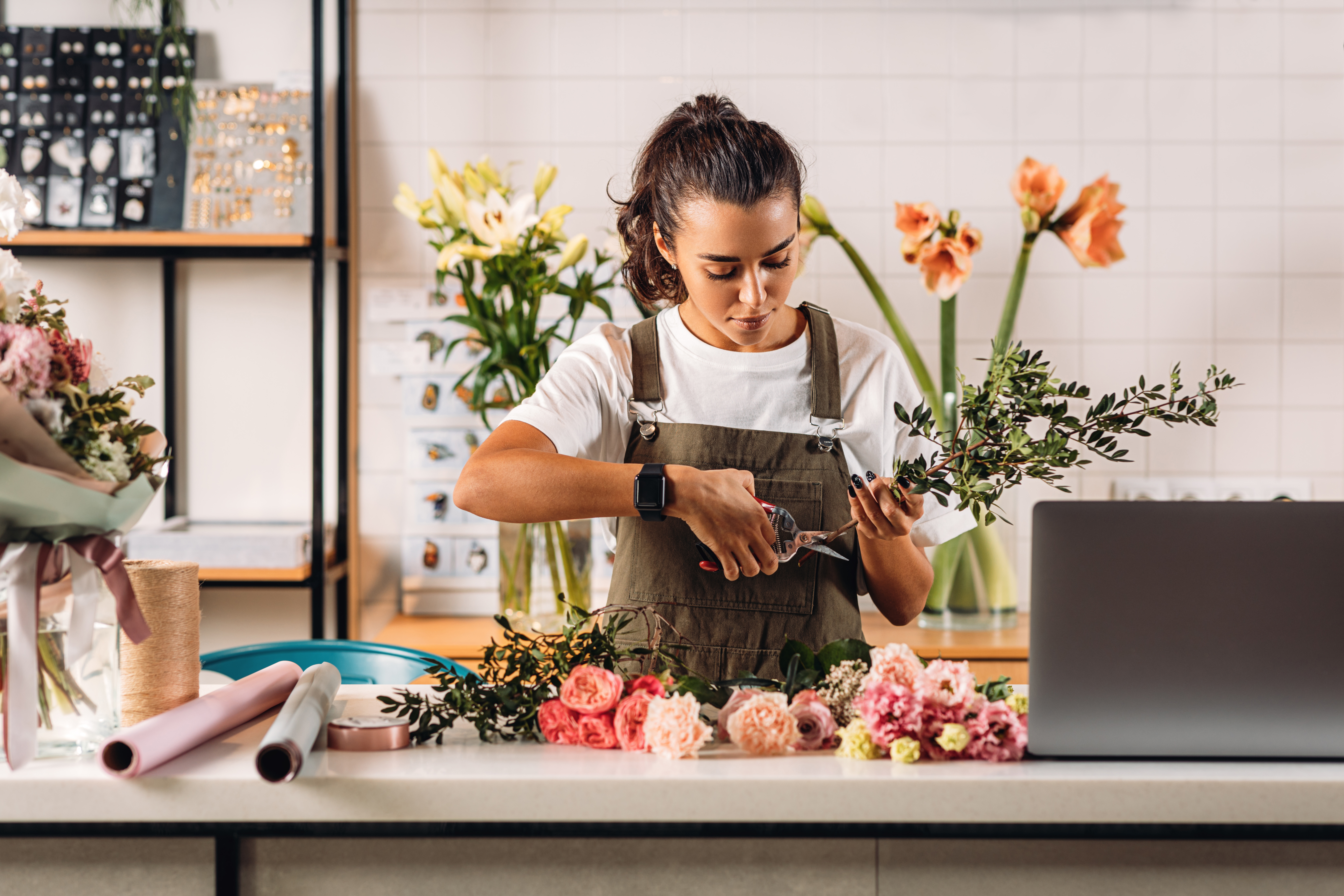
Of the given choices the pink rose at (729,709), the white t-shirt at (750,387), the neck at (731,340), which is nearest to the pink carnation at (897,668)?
the pink rose at (729,709)

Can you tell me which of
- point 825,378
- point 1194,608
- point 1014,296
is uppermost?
point 1014,296

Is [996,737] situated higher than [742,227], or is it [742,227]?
[742,227]

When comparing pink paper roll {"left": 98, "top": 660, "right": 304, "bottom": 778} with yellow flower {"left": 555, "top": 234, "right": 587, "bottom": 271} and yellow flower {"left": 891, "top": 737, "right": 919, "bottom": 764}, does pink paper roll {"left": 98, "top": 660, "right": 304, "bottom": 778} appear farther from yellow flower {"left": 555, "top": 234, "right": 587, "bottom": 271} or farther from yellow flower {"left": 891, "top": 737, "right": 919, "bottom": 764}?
yellow flower {"left": 555, "top": 234, "right": 587, "bottom": 271}

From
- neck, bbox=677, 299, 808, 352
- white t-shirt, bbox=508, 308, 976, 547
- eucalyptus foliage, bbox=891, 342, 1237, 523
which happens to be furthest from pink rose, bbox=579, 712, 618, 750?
neck, bbox=677, 299, 808, 352

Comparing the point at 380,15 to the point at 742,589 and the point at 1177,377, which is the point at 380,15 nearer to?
the point at 742,589

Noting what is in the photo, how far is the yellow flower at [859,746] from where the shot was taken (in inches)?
34.4

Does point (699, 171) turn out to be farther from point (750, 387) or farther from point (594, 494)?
point (594, 494)

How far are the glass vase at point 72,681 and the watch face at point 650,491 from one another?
0.52 m

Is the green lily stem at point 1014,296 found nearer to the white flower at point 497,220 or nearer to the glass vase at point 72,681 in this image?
the white flower at point 497,220

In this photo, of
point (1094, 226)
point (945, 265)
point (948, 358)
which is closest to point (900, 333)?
point (948, 358)

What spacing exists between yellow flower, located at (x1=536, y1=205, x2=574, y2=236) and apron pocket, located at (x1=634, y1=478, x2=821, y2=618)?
842 millimetres

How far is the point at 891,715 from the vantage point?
0.87 metres

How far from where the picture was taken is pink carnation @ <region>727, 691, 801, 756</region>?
0.88 metres

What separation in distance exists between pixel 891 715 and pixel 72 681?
71 cm
